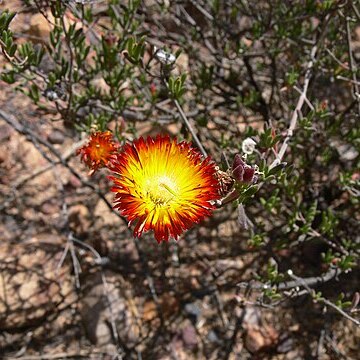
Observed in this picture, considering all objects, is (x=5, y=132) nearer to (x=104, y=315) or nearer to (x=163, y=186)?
(x=104, y=315)

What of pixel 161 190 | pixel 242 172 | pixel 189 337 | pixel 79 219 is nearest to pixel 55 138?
pixel 79 219

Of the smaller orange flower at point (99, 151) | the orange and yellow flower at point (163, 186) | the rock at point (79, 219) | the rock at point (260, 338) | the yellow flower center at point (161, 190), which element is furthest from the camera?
the rock at point (79, 219)

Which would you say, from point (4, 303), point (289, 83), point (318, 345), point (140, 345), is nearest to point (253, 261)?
point (318, 345)

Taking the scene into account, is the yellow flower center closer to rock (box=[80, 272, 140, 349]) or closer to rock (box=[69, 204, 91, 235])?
rock (box=[80, 272, 140, 349])

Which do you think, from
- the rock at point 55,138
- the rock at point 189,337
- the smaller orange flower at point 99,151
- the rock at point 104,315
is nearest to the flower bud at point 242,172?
the smaller orange flower at point 99,151

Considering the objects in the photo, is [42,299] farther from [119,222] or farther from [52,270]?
[119,222]

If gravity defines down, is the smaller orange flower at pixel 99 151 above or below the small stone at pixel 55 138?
below

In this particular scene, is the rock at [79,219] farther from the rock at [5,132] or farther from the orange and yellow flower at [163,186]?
the orange and yellow flower at [163,186]
